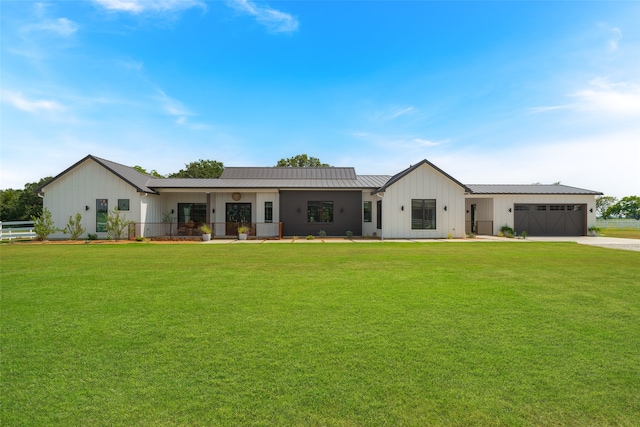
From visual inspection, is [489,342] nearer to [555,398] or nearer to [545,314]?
[555,398]

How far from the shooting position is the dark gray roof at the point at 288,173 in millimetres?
24797

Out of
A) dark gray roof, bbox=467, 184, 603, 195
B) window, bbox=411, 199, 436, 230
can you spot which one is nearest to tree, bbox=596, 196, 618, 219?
dark gray roof, bbox=467, 184, 603, 195

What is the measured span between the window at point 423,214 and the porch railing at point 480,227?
16.9 feet

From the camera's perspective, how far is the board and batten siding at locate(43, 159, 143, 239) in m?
19.9

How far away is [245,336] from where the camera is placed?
158 inches

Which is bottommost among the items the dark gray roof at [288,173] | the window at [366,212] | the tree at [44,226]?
the tree at [44,226]

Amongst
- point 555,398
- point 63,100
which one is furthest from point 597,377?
point 63,100

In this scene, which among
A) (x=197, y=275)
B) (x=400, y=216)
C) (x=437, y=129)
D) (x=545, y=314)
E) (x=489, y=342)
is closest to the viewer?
(x=489, y=342)

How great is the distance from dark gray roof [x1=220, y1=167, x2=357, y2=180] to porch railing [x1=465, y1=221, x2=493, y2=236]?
9.26m

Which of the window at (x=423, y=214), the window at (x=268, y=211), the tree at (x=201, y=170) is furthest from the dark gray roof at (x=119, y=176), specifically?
the tree at (x=201, y=170)

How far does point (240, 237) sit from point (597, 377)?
1801 cm

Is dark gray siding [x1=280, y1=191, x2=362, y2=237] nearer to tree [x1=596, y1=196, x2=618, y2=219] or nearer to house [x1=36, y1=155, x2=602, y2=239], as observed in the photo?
house [x1=36, y1=155, x2=602, y2=239]

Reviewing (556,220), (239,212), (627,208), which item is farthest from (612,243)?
(627,208)

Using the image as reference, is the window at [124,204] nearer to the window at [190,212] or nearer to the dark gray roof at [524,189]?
the window at [190,212]
